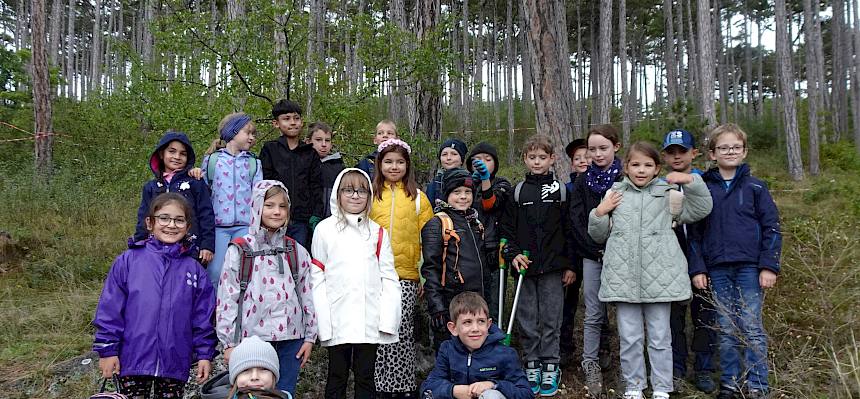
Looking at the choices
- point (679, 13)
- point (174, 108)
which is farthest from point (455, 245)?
point (679, 13)

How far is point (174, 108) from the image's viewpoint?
5.47m

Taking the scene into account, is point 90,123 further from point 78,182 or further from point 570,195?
point 570,195

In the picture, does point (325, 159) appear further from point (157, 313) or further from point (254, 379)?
point (254, 379)

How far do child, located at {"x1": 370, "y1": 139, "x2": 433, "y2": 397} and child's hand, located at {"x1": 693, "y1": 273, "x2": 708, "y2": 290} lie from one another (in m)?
1.97

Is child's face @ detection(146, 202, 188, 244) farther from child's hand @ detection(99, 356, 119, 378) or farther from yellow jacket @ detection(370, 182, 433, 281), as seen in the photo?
yellow jacket @ detection(370, 182, 433, 281)

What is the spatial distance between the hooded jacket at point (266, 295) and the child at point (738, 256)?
2709 millimetres

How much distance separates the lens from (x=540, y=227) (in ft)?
14.1

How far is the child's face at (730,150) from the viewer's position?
3928 millimetres

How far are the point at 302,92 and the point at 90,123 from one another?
462 inches

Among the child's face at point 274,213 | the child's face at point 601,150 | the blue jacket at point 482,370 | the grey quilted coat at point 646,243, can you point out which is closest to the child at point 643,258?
the grey quilted coat at point 646,243

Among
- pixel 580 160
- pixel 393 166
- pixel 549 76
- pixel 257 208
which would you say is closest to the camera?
pixel 257 208

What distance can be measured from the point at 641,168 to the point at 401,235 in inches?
69.8

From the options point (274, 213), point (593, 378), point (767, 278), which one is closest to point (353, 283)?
point (274, 213)

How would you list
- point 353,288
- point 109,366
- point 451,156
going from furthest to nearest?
point 451,156 → point 353,288 → point 109,366
